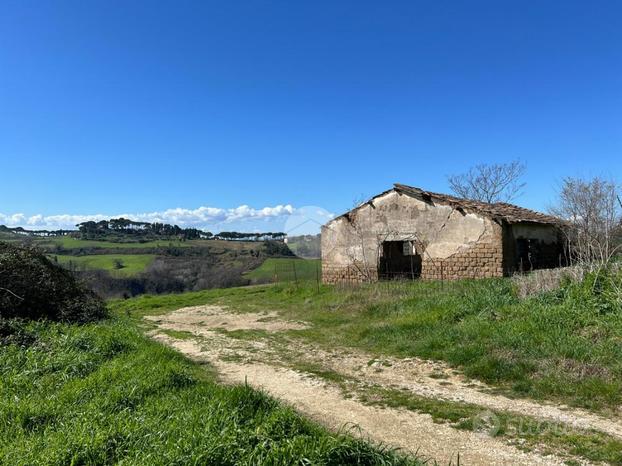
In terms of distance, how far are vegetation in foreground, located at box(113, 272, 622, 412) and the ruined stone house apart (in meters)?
2.10

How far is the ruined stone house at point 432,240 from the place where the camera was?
48.4 ft

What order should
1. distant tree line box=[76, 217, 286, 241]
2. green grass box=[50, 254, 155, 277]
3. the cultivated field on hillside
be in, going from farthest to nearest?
distant tree line box=[76, 217, 286, 241], green grass box=[50, 254, 155, 277], the cultivated field on hillside

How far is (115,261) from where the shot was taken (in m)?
43.0

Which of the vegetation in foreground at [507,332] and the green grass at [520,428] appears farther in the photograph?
the vegetation in foreground at [507,332]

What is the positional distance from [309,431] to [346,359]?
4.24 metres

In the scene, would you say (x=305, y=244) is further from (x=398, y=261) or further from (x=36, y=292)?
(x=36, y=292)

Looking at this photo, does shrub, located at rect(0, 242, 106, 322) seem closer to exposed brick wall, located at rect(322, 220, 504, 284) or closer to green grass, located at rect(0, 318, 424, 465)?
green grass, located at rect(0, 318, 424, 465)

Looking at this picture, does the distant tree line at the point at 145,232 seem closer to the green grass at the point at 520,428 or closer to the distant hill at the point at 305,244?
the distant hill at the point at 305,244

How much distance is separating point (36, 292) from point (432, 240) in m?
11.8

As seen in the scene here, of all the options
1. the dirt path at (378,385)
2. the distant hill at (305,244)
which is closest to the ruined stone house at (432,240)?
the dirt path at (378,385)

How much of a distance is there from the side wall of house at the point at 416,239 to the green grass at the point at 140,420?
10758mm

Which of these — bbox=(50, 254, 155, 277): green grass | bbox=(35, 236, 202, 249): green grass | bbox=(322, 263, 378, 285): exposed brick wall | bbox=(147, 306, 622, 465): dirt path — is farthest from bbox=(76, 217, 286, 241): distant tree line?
bbox=(147, 306, 622, 465): dirt path

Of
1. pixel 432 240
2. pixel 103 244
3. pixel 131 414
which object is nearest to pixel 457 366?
pixel 131 414

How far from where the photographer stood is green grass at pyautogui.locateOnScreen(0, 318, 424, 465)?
3248 mm
